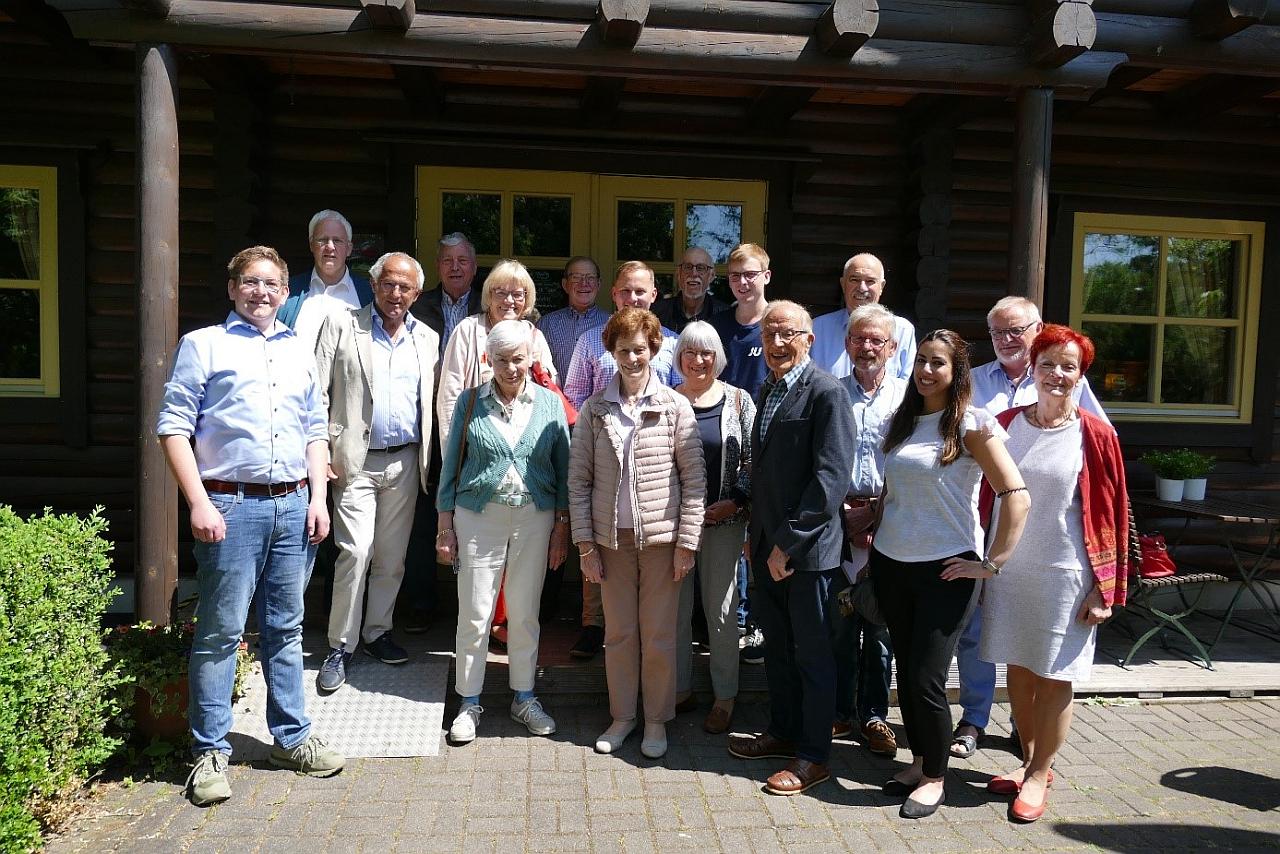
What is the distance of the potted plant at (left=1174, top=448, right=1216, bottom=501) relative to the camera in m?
5.59

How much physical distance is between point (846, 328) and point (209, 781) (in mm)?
3168

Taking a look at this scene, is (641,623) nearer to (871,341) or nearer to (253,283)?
(871,341)

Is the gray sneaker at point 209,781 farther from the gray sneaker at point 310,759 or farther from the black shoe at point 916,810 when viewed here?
the black shoe at point 916,810

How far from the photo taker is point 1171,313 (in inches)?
248

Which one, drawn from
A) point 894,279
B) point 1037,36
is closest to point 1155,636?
point 894,279

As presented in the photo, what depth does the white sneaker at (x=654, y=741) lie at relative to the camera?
3604 millimetres

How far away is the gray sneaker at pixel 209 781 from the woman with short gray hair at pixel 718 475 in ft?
6.10

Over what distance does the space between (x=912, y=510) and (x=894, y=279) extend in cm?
309

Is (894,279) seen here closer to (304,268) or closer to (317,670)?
(304,268)

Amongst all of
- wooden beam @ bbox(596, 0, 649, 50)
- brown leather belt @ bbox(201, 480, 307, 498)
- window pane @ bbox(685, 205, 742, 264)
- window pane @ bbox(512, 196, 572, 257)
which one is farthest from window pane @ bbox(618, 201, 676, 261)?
brown leather belt @ bbox(201, 480, 307, 498)

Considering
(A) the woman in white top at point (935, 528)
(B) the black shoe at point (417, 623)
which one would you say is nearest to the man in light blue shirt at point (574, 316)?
(B) the black shoe at point (417, 623)

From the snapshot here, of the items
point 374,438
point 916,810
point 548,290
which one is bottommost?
point 916,810

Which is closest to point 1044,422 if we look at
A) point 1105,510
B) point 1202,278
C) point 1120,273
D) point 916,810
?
point 1105,510

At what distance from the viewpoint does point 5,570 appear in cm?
282
